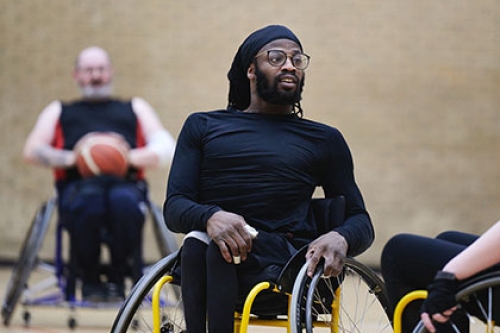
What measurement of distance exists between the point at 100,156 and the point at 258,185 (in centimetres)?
243

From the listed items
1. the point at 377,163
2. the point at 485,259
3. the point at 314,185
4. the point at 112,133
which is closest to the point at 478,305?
the point at 485,259

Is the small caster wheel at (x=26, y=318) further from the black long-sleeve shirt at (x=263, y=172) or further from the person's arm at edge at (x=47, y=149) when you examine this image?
the black long-sleeve shirt at (x=263, y=172)

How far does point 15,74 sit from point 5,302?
304 cm

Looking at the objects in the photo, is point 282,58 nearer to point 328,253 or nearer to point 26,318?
point 328,253

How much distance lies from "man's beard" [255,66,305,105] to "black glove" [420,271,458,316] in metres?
0.86

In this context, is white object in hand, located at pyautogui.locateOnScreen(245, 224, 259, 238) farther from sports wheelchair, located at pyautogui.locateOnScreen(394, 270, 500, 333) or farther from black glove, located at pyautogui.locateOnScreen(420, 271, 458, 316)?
black glove, located at pyautogui.locateOnScreen(420, 271, 458, 316)

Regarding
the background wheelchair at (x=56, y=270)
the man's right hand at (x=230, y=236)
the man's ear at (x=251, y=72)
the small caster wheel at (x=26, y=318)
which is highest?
the man's ear at (x=251, y=72)

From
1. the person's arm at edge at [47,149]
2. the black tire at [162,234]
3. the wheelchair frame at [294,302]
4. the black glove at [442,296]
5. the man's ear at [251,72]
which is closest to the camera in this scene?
the black glove at [442,296]

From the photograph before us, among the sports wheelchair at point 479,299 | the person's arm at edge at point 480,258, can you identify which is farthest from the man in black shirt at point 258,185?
the person's arm at edge at point 480,258

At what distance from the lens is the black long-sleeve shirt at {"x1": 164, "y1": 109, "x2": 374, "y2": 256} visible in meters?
3.05

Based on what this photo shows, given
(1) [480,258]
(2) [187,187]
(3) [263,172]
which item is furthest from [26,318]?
(1) [480,258]

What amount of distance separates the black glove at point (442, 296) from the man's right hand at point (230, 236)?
59cm

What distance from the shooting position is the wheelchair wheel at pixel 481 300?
2.43m

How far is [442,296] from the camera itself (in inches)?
95.1
